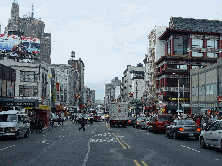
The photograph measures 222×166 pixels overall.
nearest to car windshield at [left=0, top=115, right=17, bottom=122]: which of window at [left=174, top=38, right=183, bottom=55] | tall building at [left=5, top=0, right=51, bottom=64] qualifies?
window at [left=174, top=38, right=183, bottom=55]

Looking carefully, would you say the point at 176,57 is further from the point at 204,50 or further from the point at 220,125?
the point at 220,125

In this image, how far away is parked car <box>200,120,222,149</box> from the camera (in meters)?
16.9

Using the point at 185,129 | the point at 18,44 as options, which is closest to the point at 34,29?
the point at 18,44

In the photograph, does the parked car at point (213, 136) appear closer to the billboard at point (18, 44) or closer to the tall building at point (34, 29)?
the billboard at point (18, 44)

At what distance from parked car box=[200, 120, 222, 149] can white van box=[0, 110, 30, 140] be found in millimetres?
14239

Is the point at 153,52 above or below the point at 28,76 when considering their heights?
above

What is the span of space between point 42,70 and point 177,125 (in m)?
56.1

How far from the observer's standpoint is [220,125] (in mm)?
17516

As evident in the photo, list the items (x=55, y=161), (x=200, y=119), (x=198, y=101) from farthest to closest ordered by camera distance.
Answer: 1. (x=198, y=101)
2. (x=200, y=119)
3. (x=55, y=161)

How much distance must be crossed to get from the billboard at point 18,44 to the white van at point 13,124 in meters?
39.3

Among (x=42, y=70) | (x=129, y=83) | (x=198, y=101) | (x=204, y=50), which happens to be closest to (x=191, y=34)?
(x=204, y=50)

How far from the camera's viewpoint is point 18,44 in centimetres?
6619

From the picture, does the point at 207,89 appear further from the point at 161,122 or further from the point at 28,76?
the point at 28,76

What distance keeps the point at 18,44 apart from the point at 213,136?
54.8m
